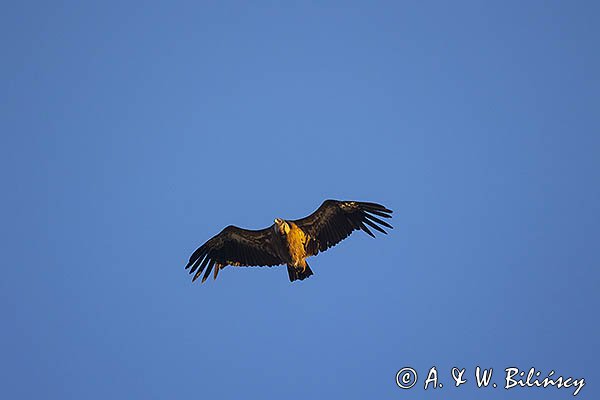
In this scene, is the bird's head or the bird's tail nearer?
the bird's head

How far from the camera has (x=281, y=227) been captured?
23.2 meters

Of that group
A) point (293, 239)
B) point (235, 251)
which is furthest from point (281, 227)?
point (235, 251)

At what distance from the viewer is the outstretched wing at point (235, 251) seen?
80.0ft

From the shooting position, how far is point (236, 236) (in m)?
24.7

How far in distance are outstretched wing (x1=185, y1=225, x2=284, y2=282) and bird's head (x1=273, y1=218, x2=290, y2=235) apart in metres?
0.93

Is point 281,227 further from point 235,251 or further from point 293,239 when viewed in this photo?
point 235,251

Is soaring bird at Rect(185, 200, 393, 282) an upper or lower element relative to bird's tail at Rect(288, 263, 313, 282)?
upper

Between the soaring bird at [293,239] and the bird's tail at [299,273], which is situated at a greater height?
the soaring bird at [293,239]

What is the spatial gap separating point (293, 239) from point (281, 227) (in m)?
0.56

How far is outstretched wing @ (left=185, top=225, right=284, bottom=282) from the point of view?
24375mm

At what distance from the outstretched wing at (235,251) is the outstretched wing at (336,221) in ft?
3.92

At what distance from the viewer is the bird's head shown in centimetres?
2319

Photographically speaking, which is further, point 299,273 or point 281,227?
point 299,273

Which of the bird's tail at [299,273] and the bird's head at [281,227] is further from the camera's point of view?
the bird's tail at [299,273]
